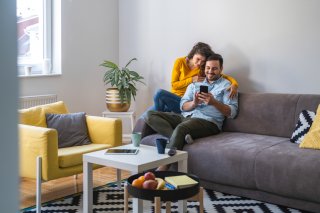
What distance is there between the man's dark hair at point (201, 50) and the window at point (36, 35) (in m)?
1.49

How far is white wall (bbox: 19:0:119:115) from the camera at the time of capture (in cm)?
489

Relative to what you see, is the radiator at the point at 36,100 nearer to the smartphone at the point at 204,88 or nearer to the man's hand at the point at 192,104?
the man's hand at the point at 192,104

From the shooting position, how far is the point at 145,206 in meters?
3.27

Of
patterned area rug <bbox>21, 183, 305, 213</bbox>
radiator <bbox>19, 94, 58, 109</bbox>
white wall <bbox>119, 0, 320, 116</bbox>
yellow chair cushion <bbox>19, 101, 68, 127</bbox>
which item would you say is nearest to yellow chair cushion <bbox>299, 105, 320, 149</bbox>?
patterned area rug <bbox>21, 183, 305, 213</bbox>

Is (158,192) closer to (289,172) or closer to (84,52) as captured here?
(289,172)

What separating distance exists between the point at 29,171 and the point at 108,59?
2.36 meters

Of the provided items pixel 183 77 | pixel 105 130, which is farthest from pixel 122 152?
pixel 183 77

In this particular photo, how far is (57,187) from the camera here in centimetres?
379

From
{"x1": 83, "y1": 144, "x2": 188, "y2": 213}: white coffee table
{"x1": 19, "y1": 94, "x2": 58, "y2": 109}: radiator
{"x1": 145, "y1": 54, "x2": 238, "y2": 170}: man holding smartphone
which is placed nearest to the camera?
{"x1": 83, "y1": 144, "x2": 188, "y2": 213}: white coffee table

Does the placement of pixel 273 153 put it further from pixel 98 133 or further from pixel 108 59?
pixel 108 59

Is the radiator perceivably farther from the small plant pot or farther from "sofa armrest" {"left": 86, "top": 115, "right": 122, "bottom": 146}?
"sofa armrest" {"left": 86, "top": 115, "right": 122, "bottom": 146}

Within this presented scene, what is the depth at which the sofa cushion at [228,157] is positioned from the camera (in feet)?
10.9

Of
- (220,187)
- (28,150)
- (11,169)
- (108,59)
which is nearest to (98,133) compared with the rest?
(28,150)

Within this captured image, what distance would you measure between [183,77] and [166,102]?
0.33m
